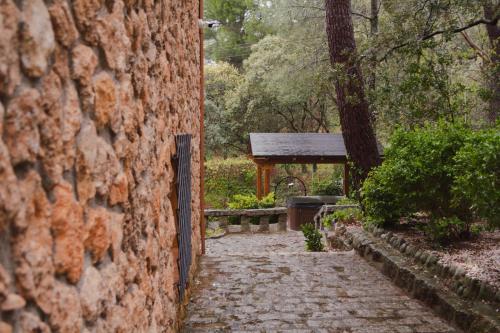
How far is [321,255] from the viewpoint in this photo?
732 cm

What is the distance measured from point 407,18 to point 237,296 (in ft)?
17.5

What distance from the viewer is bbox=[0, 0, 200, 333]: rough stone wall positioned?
1.11 meters

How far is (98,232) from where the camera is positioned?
1688 millimetres

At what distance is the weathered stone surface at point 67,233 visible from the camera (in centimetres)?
133

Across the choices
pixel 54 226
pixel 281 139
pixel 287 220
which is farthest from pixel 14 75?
pixel 281 139

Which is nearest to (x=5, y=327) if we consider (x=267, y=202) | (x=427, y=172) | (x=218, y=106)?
(x=427, y=172)

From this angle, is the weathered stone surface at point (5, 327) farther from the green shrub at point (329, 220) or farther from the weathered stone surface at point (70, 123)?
Result: the green shrub at point (329, 220)

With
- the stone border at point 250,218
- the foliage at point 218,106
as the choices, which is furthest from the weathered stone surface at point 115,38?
the foliage at point 218,106

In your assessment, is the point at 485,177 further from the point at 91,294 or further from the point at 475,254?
the point at 91,294

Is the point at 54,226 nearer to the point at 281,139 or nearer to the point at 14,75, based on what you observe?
the point at 14,75

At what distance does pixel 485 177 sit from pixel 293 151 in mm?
12432

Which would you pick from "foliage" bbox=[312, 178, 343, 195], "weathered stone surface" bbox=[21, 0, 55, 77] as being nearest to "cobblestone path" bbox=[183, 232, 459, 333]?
"weathered stone surface" bbox=[21, 0, 55, 77]

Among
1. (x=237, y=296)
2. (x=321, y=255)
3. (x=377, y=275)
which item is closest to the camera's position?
(x=237, y=296)

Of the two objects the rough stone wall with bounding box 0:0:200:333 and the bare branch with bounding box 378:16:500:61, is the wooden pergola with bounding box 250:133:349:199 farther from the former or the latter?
the rough stone wall with bounding box 0:0:200:333
